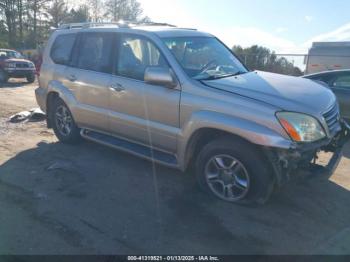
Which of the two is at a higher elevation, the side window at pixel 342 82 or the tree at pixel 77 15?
the tree at pixel 77 15

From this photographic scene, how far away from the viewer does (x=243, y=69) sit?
5.02m

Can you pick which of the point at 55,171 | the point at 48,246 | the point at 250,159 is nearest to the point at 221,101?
the point at 250,159

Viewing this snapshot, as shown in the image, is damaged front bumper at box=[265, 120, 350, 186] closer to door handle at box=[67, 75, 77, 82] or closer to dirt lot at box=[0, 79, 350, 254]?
dirt lot at box=[0, 79, 350, 254]

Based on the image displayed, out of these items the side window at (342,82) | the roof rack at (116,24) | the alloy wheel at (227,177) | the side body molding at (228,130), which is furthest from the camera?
the side window at (342,82)

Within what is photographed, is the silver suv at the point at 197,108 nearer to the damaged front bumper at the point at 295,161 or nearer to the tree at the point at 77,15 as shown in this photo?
the damaged front bumper at the point at 295,161

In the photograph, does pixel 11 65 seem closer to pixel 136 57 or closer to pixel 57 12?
pixel 136 57

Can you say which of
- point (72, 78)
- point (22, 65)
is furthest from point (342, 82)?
point (22, 65)

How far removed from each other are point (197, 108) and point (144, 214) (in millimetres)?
1298

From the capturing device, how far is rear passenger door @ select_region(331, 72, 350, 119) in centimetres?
685

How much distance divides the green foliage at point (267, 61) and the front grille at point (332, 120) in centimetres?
1167

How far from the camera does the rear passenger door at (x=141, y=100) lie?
4340mm

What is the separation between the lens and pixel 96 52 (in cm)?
532

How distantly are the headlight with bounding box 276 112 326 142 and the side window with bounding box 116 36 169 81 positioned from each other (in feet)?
5.21

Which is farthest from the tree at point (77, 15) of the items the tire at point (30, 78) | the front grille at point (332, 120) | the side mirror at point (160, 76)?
the front grille at point (332, 120)
